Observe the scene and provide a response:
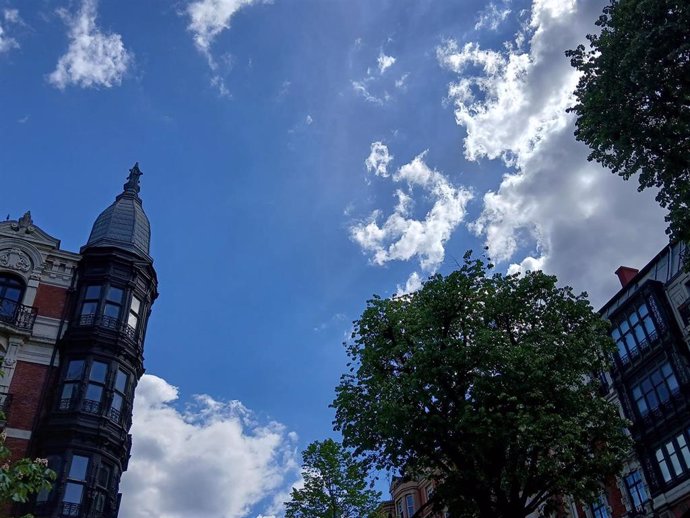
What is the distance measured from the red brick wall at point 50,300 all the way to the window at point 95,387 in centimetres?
367

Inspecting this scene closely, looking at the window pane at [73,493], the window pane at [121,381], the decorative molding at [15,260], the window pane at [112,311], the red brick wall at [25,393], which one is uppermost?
the decorative molding at [15,260]

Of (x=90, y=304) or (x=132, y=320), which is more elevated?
(x=90, y=304)

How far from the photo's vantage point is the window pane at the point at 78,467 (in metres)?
27.1

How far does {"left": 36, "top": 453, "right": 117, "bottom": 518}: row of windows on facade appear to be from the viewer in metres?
26.0

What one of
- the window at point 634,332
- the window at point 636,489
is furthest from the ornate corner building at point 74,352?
the window at point 634,332

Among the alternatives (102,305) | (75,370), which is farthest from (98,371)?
(102,305)

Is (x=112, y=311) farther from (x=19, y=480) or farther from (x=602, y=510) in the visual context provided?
(x=602, y=510)

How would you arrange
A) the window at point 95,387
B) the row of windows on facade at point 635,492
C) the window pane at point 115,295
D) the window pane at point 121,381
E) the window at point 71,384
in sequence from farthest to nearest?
the window pane at point 115,295
the row of windows on facade at point 635,492
the window pane at point 121,381
the window at point 95,387
the window at point 71,384

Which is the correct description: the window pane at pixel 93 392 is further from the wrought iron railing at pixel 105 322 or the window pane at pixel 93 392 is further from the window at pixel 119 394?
the wrought iron railing at pixel 105 322

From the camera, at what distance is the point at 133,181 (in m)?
39.6

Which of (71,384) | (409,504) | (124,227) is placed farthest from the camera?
(409,504)

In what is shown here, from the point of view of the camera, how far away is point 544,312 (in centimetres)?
2725

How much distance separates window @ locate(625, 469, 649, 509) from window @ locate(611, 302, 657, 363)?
5900 mm

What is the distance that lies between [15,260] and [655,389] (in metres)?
32.9
